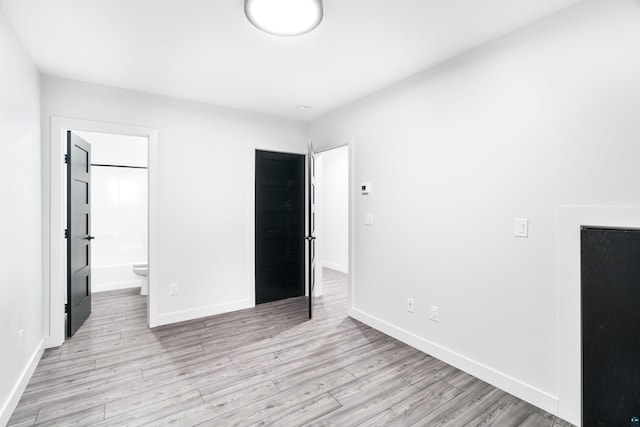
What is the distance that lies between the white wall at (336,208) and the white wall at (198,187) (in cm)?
244

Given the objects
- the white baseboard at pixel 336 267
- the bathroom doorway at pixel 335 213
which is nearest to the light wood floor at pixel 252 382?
the white baseboard at pixel 336 267

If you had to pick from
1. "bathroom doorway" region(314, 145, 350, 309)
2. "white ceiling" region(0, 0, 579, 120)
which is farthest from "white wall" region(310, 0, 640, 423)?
"bathroom doorway" region(314, 145, 350, 309)

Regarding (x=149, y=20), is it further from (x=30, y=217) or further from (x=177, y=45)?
(x=30, y=217)

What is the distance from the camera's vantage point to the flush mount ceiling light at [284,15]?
6.02 ft

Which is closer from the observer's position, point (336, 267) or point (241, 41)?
point (241, 41)

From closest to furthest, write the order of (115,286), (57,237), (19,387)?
(19,387) → (57,237) → (115,286)

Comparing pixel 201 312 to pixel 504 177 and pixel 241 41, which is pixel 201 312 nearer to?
pixel 241 41

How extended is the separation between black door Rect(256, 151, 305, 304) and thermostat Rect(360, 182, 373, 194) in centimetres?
129

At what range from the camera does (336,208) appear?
21.6 ft

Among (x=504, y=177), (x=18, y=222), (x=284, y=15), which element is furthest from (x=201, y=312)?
(x=504, y=177)

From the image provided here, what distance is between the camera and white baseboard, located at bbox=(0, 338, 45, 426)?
1.86 meters

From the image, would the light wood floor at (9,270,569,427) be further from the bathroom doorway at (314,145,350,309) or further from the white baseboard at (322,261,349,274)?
the bathroom doorway at (314,145,350,309)

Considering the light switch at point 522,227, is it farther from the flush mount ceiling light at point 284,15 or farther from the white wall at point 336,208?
the white wall at point 336,208

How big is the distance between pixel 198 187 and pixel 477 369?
3.29m
